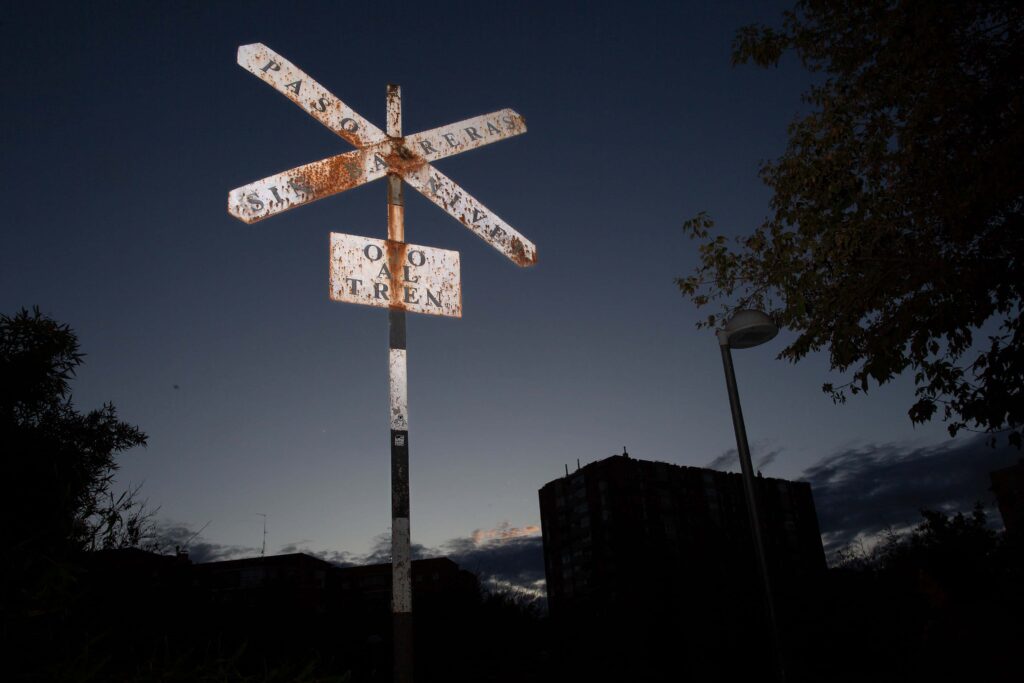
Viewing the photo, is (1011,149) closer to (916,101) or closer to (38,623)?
(916,101)

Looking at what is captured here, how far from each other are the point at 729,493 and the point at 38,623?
9687cm

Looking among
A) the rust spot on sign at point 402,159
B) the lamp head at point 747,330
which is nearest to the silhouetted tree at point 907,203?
the lamp head at point 747,330

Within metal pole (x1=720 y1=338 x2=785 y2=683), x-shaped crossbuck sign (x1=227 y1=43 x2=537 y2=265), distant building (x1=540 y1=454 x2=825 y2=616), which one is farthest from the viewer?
distant building (x1=540 y1=454 x2=825 y2=616)

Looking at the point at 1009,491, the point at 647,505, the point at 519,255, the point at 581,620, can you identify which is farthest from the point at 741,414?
the point at 647,505

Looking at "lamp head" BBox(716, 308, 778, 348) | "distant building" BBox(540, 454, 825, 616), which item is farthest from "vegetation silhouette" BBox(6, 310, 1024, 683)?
"distant building" BBox(540, 454, 825, 616)

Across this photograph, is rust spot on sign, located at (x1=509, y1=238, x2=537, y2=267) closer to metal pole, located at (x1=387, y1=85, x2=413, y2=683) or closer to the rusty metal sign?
the rusty metal sign

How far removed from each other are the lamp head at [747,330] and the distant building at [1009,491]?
195 feet

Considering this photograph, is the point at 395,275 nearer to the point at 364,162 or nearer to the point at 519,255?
the point at 364,162

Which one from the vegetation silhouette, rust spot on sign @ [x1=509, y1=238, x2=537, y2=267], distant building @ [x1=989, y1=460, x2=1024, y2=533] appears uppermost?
distant building @ [x1=989, y1=460, x2=1024, y2=533]

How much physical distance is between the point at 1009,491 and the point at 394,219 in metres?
69.6

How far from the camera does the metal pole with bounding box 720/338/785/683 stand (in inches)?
249

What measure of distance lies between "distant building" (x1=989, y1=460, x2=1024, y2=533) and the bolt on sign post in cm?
6353

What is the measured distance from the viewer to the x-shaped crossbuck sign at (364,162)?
4465mm

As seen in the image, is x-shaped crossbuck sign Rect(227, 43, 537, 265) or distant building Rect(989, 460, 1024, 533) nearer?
x-shaped crossbuck sign Rect(227, 43, 537, 265)
